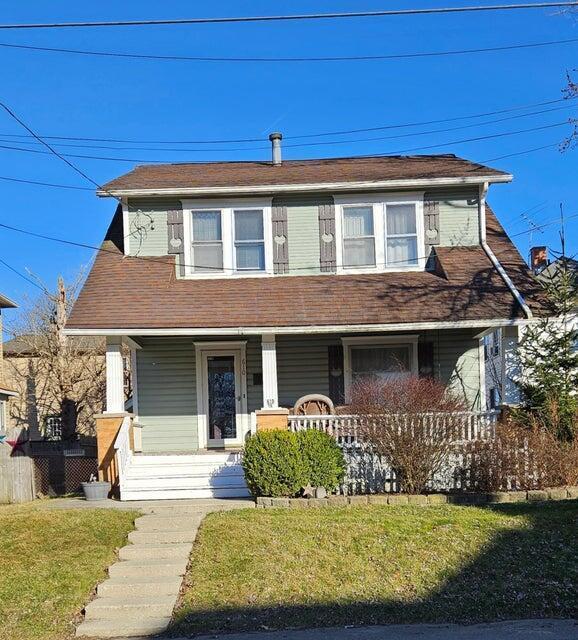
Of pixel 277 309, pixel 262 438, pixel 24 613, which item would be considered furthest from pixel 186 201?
pixel 24 613

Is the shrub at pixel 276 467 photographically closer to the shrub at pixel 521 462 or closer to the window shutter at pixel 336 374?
the shrub at pixel 521 462

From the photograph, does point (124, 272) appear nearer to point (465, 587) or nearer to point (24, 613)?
point (24, 613)

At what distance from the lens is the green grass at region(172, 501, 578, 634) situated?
6824 millimetres

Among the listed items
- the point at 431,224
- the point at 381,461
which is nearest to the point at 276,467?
the point at 381,461

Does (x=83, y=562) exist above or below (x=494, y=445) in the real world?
below

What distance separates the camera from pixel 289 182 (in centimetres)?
1524

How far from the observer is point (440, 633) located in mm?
6340

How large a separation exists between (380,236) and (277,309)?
3.02 meters

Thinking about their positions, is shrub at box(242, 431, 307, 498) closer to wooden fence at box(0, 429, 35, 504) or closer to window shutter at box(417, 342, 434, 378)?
wooden fence at box(0, 429, 35, 504)

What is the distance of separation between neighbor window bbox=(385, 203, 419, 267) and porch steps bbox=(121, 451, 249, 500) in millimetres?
5338

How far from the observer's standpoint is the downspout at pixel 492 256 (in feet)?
43.2

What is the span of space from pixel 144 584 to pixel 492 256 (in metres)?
10.0

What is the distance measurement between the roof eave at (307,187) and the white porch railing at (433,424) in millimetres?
5110

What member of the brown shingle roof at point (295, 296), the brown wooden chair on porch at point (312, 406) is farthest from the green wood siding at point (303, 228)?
the brown wooden chair on porch at point (312, 406)
